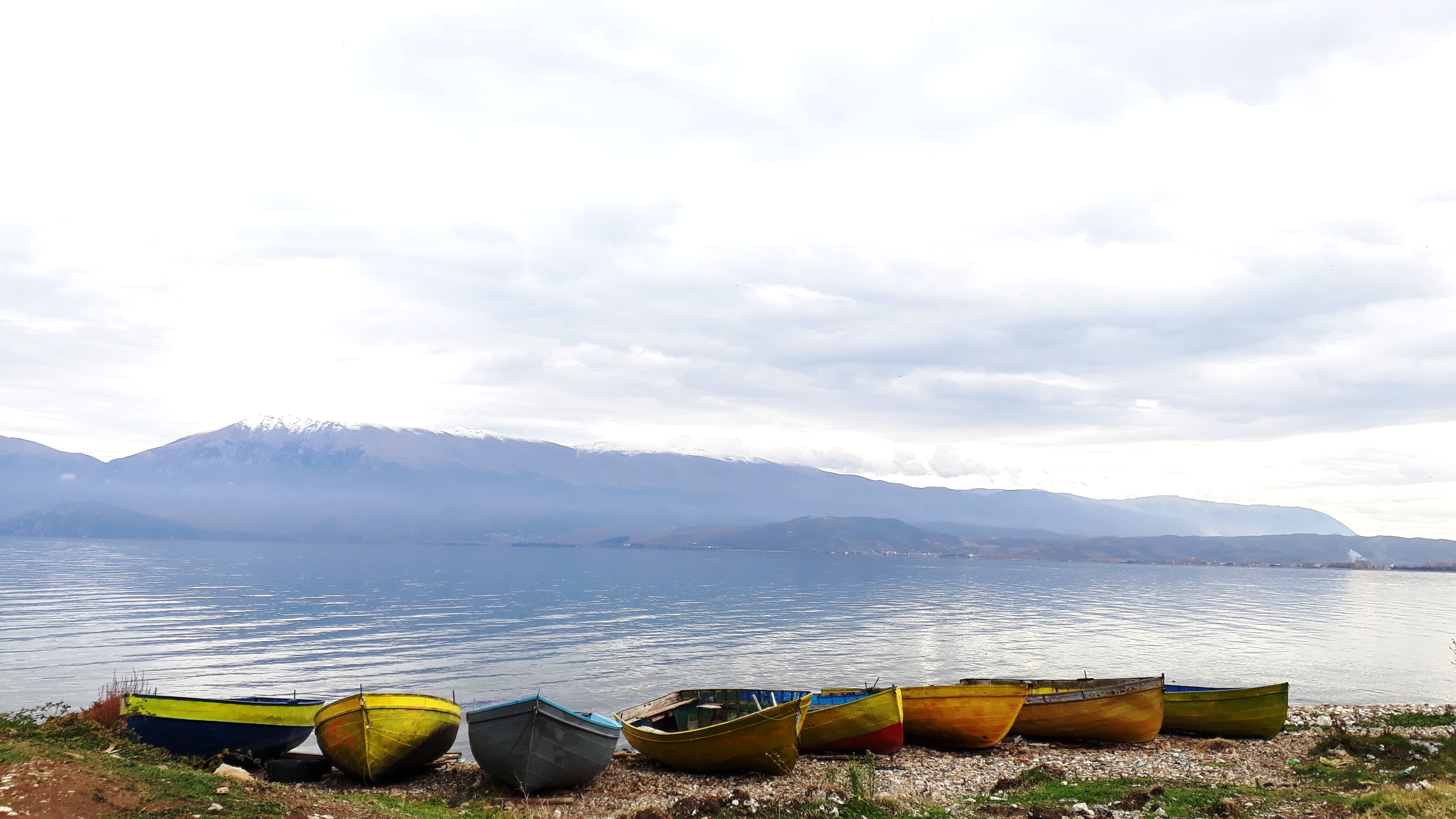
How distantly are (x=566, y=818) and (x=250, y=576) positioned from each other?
16068cm

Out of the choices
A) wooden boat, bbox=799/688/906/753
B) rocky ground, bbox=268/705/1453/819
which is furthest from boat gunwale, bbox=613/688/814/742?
wooden boat, bbox=799/688/906/753

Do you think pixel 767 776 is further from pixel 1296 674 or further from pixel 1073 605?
pixel 1073 605

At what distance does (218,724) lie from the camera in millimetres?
27031

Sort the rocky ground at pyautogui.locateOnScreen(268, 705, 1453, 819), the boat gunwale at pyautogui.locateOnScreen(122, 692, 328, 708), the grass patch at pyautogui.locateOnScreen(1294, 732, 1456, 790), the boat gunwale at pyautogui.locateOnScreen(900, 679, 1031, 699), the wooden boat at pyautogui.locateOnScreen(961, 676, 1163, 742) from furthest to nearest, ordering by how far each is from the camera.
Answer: the wooden boat at pyautogui.locateOnScreen(961, 676, 1163, 742), the boat gunwale at pyautogui.locateOnScreen(900, 679, 1031, 699), the boat gunwale at pyautogui.locateOnScreen(122, 692, 328, 708), the rocky ground at pyautogui.locateOnScreen(268, 705, 1453, 819), the grass patch at pyautogui.locateOnScreen(1294, 732, 1456, 790)

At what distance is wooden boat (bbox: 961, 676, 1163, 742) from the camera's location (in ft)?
102

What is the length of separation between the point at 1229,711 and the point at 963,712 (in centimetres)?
1180

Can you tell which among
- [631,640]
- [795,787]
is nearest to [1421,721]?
[795,787]

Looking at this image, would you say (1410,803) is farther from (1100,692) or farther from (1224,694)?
(1224,694)

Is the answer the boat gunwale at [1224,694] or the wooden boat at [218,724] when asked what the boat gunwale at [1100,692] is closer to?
the boat gunwale at [1224,694]

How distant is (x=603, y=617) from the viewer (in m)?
90.9

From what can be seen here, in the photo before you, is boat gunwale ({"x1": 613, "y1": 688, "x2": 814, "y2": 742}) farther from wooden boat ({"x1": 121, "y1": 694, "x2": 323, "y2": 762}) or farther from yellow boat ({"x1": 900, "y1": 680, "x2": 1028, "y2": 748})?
wooden boat ({"x1": 121, "y1": 694, "x2": 323, "y2": 762})

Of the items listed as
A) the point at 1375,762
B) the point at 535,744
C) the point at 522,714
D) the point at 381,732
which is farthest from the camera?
the point at 381,732

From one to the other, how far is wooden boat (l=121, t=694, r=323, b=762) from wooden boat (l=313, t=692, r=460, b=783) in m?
1.92

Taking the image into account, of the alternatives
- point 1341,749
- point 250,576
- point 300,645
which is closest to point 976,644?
point 1341,749
